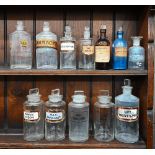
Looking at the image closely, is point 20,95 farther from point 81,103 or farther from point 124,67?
point 124,67

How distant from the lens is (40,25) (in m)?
1.46

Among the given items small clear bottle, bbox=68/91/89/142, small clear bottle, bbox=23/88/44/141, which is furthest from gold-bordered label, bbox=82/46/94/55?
small clear bottle, bbox=23/88/44/141

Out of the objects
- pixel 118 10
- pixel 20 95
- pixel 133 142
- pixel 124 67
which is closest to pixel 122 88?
pixel 124 67

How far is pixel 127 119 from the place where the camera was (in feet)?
4.17

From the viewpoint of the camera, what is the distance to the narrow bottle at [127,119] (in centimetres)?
127

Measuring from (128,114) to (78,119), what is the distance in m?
0.27

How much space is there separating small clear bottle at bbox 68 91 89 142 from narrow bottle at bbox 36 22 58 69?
209 millimetres

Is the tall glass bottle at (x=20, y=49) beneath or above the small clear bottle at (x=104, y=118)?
above

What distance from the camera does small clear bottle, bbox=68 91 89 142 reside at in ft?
4.42

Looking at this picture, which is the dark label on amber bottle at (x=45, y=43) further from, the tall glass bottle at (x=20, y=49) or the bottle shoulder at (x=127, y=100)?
the bottle shoulder at (x=127, y=100)

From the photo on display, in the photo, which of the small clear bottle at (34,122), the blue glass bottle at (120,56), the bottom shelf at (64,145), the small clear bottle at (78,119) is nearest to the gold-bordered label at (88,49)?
the blue glass bottle at (120,56)

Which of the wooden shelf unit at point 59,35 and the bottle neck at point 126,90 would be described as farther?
the wooden shelf unit at point 59,35

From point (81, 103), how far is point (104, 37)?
35 centimetres

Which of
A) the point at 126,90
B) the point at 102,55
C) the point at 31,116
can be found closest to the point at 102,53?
the point at 102,55
